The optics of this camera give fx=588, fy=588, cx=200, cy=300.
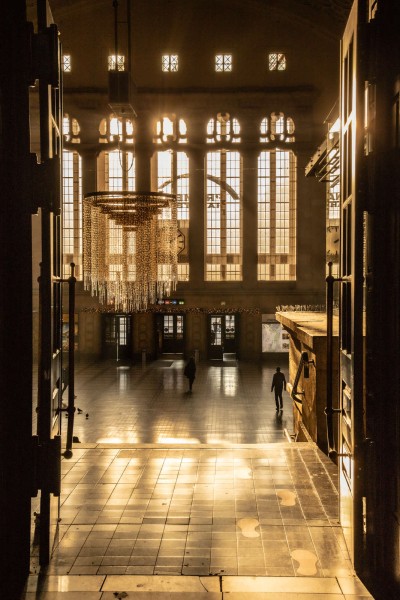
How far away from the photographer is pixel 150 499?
5.37 m

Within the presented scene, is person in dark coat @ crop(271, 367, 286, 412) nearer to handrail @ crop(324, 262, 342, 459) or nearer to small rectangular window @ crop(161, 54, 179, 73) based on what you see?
handrail @ crop(324, 262, 342, 459)

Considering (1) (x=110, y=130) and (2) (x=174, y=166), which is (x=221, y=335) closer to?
(2) (x=174, y=166)

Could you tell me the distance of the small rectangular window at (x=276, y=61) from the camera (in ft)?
79.2

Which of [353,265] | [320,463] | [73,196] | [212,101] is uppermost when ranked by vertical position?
[212,101]

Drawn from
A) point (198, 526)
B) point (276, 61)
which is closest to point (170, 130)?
point (276, 61)

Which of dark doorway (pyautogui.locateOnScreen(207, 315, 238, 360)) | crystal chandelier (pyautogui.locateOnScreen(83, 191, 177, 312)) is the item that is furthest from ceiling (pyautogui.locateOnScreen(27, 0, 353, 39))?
dark doorway (pyautogui.locateOnScreen(207, 315, 238, 360))

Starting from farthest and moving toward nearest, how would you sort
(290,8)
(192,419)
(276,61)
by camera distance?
(276,61) < (290,8) < (192,419)

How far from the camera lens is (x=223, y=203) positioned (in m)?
25.0

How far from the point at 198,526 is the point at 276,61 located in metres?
22.9

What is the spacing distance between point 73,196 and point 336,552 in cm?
2264

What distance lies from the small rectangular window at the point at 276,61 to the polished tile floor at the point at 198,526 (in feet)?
67.4

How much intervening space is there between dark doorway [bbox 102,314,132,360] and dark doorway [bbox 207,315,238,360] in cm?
337

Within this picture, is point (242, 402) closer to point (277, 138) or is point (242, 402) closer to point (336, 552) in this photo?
point (336, 552)

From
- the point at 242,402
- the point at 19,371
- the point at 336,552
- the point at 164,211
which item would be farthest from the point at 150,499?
the point at 242,402
